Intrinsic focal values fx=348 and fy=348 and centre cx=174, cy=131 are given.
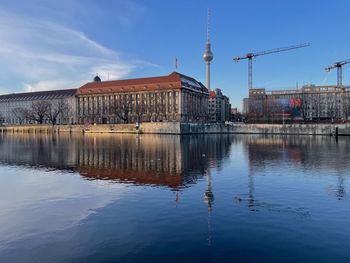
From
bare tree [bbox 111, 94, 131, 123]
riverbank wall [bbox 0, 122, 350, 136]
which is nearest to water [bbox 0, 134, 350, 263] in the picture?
riverbank wall [bbox 0, 122, 350, 136]

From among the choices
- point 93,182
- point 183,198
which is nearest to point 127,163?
point 93,182

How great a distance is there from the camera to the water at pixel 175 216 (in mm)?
14039

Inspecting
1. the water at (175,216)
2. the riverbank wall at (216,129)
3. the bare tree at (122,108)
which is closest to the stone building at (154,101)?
the bare tree at (122,108)

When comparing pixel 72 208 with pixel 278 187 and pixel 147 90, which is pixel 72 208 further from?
pixel 147 90

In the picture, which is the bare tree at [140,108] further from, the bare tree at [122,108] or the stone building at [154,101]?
the bare tree at [122,108]

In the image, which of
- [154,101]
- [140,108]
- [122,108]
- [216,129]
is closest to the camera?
[216,129]

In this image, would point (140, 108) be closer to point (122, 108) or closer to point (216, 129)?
point (122, 108)

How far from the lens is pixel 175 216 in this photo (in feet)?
61.9

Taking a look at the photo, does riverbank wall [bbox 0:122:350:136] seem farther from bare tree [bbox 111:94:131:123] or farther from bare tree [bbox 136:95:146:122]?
bare tree [bbox 136:95:146:122]

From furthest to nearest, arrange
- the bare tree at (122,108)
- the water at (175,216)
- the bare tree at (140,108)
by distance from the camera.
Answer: the bare tree at (140,108), the bare tree at (122,108), the water at (175,216)

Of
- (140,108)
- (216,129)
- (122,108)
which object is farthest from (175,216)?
(140,108)

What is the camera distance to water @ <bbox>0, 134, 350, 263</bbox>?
46.1 feet

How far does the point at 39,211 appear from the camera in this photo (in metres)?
20.4

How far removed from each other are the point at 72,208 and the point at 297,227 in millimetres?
12749
